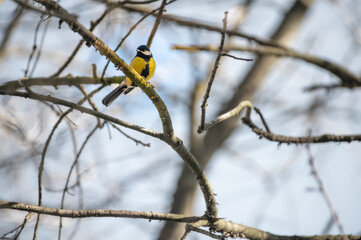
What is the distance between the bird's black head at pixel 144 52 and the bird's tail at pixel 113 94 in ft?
0.78

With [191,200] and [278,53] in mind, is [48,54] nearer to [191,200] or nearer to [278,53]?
[191,200]

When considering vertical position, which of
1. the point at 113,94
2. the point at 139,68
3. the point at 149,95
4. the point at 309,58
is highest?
the point at 309,58

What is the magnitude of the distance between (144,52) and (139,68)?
0.11 meters

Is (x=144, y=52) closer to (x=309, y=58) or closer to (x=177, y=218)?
(x=177, y=218)

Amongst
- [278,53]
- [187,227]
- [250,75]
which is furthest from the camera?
[250,75]

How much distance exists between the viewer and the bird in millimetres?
2324

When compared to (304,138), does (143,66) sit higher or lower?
higher

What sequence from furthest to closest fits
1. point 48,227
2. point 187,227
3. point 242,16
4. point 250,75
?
point 242,16
point 250,75
point 48,227
point 187,227

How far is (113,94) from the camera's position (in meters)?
2.33

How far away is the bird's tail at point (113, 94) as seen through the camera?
2322 millimetres

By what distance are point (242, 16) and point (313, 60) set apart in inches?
116

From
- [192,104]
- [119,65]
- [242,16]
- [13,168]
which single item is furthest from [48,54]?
[119,65]

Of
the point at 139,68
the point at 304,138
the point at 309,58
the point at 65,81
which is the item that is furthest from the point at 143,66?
the point at 309,58

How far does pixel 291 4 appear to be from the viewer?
6727mm
